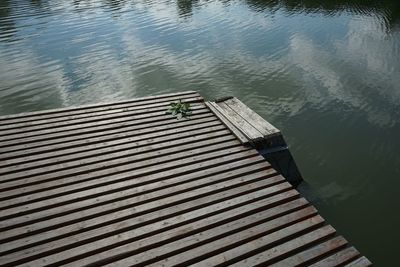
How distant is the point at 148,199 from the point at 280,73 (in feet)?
43.0

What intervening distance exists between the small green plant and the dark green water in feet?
13.6

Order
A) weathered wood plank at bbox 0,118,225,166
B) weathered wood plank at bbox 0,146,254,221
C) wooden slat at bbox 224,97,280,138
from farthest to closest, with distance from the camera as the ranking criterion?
wooden slat at bbox 224,97,280,138, weathered wood plank at bbox 0,118,225,166, weathered wood plank at bbox 0,146,254,221

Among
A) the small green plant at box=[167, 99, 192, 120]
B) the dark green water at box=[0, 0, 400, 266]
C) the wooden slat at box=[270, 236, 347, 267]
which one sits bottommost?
the dark green water at box=[0, 0, 400, 266]

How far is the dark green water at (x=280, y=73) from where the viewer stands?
1017 centimetres

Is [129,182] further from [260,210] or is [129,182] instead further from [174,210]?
[260,210]

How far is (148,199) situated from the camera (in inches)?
266

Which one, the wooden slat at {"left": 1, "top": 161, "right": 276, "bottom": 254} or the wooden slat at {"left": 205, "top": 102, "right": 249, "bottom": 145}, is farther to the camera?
the wooden slat at {"left": 205, "top": 102, "right": 249, "bottom": 145}

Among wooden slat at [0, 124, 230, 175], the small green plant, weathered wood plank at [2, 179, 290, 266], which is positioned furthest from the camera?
the small green plant

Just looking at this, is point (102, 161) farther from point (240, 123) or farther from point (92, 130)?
point (240, 123)

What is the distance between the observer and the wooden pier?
564cm

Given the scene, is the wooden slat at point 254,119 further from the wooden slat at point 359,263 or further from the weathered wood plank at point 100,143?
the wooden slat at point 359,263

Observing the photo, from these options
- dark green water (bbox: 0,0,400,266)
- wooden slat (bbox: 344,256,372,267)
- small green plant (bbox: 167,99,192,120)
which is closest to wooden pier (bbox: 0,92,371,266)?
wooden slat (bbox: 344,256,372,267)

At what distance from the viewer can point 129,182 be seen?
23.9 feet

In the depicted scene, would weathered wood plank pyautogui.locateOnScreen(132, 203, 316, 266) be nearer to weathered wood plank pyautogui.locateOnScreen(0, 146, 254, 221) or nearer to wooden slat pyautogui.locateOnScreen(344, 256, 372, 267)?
wooden slat pyautogui.locateOnScreen(344, 256, 372, 267)
